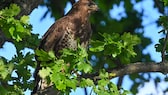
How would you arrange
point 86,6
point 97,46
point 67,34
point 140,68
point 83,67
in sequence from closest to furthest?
point 83,67, point 97,46, point 140,68, point 67,34, point 86,6

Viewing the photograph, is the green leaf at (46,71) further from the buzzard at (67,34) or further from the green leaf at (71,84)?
the buzzard at (67,34)

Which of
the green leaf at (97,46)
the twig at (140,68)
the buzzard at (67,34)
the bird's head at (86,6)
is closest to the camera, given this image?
the green leaf at (97,46)

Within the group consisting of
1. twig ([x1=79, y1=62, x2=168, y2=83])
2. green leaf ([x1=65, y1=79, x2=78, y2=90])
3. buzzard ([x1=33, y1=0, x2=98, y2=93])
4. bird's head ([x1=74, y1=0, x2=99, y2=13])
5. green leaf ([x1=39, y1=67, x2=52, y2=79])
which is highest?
bird's head ([x1=74, y1=0, x2=99, y2=13])

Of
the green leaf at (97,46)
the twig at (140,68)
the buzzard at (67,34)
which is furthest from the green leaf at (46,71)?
the buzzard at (67,34)

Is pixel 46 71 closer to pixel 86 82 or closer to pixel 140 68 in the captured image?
pixel 86 82

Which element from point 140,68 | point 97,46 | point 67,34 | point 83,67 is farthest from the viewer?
point 67,34

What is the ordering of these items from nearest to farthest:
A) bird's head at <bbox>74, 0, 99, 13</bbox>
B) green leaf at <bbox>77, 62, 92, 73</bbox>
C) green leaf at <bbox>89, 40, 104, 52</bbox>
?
1. green leaf at <bbox>77, 62, 92, 73</bbox>
2. green leaf at <bbox>89, 40, 104, 52</bbox>
3. bird's head at <bbox>74, 0, 99, 13</bbox>

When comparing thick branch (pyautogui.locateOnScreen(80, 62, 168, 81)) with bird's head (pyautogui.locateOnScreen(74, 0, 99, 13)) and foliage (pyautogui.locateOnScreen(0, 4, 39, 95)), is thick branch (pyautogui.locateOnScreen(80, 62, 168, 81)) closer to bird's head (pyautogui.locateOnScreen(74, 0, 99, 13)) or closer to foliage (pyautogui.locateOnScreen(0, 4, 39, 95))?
foliage (pyautogui.locateOnScreen(0, 4, 39, 95))

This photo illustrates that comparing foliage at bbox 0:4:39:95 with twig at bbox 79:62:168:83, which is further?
twig at bbox 79:62:168:83

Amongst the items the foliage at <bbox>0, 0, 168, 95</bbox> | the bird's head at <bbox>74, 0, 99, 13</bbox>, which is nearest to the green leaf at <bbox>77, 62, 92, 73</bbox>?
the foliage at <bbox>0, 0, 168, 95</bbox>

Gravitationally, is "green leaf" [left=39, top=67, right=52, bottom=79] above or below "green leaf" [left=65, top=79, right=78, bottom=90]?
above

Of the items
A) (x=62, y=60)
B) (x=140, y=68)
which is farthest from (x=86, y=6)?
(x=62, y=60)

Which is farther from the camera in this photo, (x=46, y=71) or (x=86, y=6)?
(x=86, y=6)

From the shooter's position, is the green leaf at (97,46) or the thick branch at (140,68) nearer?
the green leaf at (97,46)
